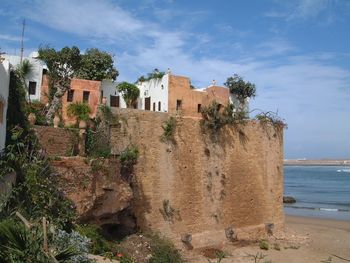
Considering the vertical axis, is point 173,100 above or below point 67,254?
above

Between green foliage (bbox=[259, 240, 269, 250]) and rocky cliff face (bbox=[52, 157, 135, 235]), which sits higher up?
rocky cliff face (bbox=[52, 157, 135, 235])

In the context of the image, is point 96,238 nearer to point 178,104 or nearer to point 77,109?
point 77,109

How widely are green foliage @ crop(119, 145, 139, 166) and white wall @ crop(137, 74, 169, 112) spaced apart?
38.6 feet

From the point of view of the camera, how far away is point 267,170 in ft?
62.0

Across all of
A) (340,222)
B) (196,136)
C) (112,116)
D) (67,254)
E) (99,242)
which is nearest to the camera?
(67,254)

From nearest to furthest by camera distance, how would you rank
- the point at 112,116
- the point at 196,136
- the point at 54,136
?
the point at 54,136, the point at 112,116, the point at 196,136

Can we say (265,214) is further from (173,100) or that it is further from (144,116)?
(173,100)

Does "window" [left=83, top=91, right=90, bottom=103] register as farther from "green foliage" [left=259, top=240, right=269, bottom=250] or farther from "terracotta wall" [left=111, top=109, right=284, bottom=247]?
"green foliage" [left=259, top=240, right=269, bottom=250]

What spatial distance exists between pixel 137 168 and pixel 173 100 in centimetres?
1198

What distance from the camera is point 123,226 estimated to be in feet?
47.4

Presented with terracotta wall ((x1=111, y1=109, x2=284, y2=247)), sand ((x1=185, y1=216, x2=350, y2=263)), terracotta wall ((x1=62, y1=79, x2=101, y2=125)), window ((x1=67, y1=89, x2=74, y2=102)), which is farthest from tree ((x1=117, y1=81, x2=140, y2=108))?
sand ((x1=185, y1=216, x2=350, y2=263))

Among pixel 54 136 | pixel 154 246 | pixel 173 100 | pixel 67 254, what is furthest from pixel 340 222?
pixel 67 254

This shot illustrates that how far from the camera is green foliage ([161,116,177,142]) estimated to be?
1562 centimetres

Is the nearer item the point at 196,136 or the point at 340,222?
the point at 196,136
